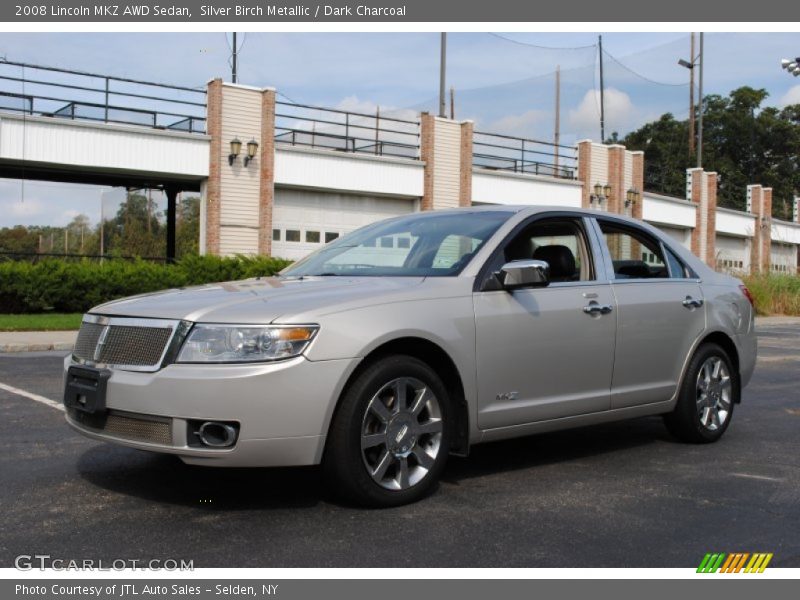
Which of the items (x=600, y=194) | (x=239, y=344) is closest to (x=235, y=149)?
(x=600, y=194)

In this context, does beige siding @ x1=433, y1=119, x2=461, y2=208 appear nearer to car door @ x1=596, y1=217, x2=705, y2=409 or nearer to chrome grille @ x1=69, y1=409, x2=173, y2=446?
car door @ x1=596, y1=217, x2=705, y2=409

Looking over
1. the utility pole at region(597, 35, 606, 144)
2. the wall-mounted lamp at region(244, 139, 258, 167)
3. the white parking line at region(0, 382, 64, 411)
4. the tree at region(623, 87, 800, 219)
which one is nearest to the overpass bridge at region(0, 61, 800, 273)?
the wall-mounted lamp at region(244, 139, 258, 167)

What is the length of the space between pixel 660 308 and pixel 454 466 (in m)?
1.84

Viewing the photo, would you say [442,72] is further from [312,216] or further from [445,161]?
[312,216]

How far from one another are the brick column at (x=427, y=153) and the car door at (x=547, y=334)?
26486mm

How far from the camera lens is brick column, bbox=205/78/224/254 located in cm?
2734

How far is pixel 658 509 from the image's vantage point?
15.9ft

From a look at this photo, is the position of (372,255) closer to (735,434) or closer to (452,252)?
(452,252)

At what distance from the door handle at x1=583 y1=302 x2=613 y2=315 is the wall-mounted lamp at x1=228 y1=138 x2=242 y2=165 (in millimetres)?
22724

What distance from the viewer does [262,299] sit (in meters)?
4.68

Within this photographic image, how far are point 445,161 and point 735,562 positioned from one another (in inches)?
1171

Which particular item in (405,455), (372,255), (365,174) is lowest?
(405,455)

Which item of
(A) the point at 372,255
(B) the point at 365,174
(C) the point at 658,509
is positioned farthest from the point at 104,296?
(C) the point at 658,509

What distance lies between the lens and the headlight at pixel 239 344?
4371 mm
